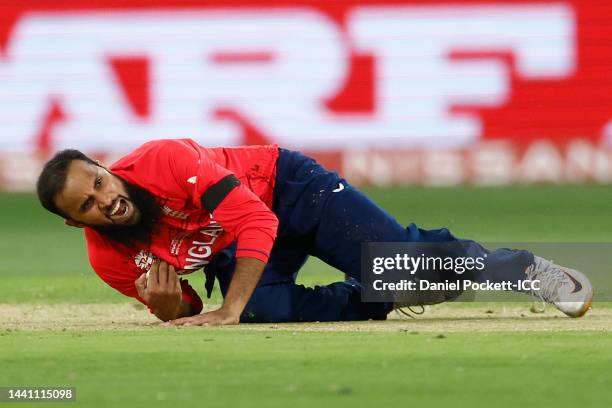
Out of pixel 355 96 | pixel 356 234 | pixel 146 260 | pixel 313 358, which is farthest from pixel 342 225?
pixel 355 96

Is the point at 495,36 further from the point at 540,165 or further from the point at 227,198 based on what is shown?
the point at 227,198

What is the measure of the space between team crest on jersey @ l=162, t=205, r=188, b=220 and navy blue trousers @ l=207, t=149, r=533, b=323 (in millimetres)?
309

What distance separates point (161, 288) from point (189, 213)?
34 centimetres

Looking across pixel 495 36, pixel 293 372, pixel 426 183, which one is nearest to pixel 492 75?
pixel 495 36

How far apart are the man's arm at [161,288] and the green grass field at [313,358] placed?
14 centimetres

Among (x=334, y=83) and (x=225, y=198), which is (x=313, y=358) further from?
(x=334, y=83)

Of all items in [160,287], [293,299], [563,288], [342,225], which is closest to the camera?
[160,287]

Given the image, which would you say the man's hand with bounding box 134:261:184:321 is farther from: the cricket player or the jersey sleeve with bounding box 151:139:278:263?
the jersey sleeve with bounding box 151:139:278:263

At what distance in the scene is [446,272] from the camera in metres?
5.97

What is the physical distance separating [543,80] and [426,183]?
1.46 m

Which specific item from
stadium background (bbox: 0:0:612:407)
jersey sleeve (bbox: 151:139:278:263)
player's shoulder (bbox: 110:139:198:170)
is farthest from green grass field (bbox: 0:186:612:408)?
stadium background (bbox: 0:0:612:407)

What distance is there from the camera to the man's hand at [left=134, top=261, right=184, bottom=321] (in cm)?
555

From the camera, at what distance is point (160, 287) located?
554 cm

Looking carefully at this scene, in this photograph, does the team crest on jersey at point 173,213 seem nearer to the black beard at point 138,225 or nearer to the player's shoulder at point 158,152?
the black beard at point 138,225
